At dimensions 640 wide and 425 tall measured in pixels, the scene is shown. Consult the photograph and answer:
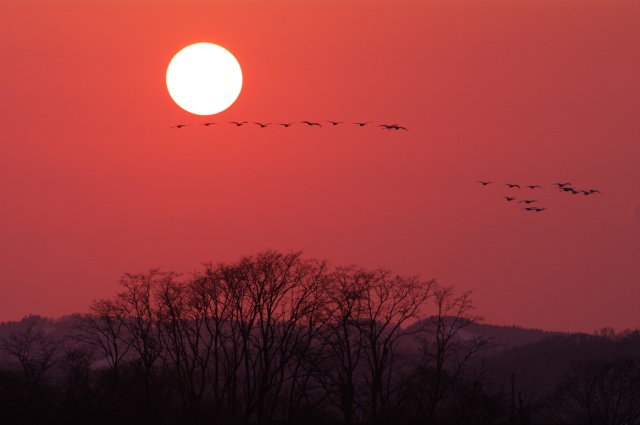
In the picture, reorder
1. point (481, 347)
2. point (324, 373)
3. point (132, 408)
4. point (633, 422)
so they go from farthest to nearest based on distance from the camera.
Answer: point (633, 422)
point (481, 347)
point (324, 373)
point (132, 408)

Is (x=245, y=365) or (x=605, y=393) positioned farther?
(x=605, y=393)

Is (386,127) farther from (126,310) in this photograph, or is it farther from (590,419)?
(590,419)

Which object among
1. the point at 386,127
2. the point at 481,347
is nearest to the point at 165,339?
the point at 481,347

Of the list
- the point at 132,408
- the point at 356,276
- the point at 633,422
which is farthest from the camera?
the point at 633,422

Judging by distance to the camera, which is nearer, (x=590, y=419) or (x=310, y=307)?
(x=310, y=307)

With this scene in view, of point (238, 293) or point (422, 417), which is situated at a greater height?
point (238, 293)

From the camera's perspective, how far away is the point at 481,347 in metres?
86.1

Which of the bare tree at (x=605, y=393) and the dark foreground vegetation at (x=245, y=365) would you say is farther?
the bare tree at (x=605, y=393)

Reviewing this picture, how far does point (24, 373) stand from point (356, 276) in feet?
107

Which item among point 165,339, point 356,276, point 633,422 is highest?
point 356,276

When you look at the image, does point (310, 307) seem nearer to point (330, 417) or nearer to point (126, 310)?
point (330, 417)

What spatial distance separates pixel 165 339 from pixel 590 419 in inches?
1547

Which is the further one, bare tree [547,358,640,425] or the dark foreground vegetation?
bare tree [547,358,640,425]

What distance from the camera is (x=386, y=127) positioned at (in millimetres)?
41281
